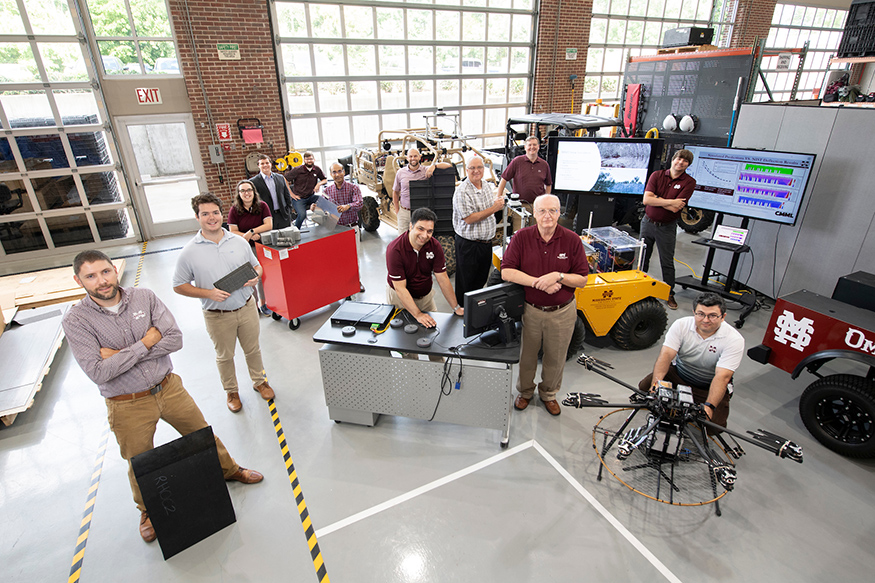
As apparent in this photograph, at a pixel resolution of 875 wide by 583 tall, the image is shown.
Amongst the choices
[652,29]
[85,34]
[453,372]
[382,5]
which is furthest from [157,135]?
[652,29]

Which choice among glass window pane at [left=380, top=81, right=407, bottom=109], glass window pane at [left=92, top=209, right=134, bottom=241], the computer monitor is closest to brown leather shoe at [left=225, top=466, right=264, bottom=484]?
the computer monitor

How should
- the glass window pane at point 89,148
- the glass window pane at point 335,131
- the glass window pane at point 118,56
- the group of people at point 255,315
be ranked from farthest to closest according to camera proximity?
the glass window pane at point 335,131 → the glass window pane at point 89,148 → the glass window pane at point 118,56 → the group of people at point 255,315

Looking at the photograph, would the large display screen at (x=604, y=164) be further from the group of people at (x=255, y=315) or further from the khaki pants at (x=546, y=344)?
the khaki pants at (x=546, y=344)

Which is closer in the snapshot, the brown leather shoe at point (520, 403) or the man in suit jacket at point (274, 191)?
the brown leather shoe at point (520, 403)

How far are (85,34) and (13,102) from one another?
1.53m

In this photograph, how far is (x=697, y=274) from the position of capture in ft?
22.1

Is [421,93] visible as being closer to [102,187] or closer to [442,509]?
[102,187]

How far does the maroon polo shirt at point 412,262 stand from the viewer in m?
3.59

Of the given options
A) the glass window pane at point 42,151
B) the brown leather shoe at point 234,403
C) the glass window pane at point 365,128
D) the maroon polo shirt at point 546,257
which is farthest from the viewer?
the glass window pane at point 365,128

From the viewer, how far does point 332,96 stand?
959 centimetres

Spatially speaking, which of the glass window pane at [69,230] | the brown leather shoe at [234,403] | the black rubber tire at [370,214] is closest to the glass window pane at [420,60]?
the black rubber tire at [370,214]

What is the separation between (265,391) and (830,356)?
4697mm

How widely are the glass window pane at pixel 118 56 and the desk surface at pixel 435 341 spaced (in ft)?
23.3

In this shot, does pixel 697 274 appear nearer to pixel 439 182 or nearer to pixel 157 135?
pixel 439 182
